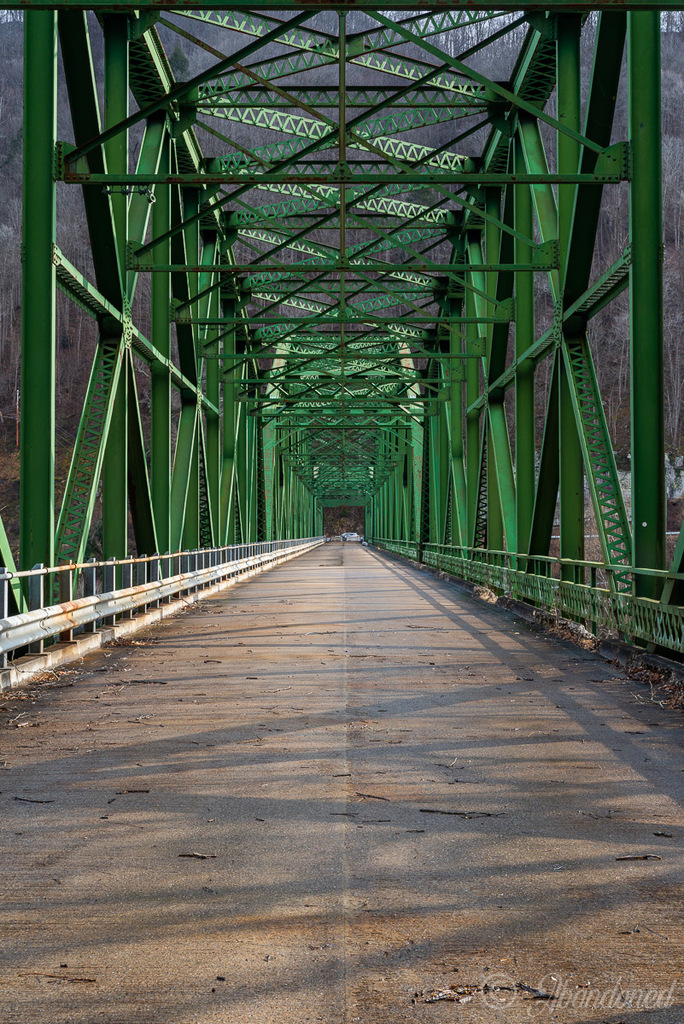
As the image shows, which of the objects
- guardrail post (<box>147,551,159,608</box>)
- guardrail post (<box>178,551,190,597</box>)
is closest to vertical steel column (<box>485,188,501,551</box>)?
guardrail post (<box>178,551,190,597</box>)

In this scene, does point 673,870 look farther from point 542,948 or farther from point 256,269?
point 256,269

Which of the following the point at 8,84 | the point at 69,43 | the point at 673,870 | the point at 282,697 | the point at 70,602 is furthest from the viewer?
the point at 8,84

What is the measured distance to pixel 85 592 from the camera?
11.9 meters

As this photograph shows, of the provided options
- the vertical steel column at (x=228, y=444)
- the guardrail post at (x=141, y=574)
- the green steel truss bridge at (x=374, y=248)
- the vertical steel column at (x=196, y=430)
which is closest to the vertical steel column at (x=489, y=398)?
the green steel truss bridge at (x=374, y=248)

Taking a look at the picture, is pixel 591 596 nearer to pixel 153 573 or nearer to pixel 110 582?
pixel 110 582

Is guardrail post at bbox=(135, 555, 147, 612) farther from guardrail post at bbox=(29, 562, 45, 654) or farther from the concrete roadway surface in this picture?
the concrete roadway surface

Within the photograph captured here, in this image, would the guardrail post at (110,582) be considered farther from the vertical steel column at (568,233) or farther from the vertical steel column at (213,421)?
the vertical steel column at (213,421)

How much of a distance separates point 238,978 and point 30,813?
2228mm

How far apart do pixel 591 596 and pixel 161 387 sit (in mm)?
10279

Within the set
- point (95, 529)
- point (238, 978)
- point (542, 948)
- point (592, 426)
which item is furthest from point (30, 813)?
point (95, 529)

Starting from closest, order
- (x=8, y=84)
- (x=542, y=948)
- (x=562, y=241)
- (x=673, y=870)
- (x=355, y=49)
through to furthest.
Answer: (x=542, y=948)
(x=673, y=870)
(x=562, y=241)
(x=355, y=49)
(x=8, y=84)

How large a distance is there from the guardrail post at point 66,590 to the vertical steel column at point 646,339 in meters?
5.79

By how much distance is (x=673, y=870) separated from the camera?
13.5 feet

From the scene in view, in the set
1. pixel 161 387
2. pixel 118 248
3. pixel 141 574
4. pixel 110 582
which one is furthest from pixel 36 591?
pixel 161 387
